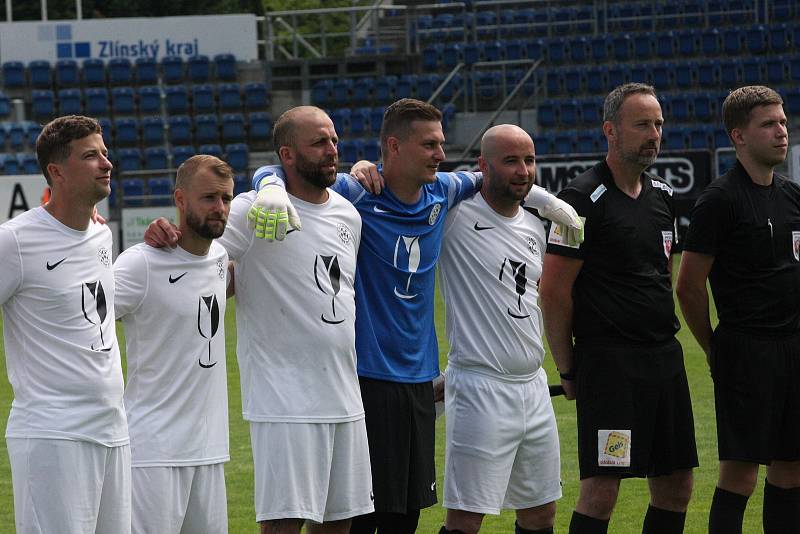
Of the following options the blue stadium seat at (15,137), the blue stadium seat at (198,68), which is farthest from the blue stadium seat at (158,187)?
the blue stadium seat at (198,68)

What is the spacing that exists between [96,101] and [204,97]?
85.9 inches

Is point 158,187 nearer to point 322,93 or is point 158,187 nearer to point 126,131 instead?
point 126,131

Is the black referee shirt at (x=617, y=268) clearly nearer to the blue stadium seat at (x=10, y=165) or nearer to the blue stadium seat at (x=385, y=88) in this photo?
the blue stadium seat at (x=10, y=165)

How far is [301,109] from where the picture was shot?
4.83 meters

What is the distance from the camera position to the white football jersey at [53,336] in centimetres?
405

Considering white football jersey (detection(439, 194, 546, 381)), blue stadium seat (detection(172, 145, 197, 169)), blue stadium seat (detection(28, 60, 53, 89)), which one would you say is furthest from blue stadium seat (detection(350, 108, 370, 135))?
white football jersey (detection(439, 194, 546, 381))

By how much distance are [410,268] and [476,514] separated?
42.5 inches

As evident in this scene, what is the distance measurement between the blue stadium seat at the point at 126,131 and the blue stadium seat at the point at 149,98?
76cm

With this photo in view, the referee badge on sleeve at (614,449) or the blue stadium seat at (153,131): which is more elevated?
the blue stadium seat at (153,131)

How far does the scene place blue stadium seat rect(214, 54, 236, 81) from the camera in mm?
26141

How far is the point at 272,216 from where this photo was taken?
4.34 meters

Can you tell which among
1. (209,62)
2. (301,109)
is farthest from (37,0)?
(301,109)

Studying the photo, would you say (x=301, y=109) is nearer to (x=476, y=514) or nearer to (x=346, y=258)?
(x=346, y=258)

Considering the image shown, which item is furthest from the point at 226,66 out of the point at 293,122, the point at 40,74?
the point at 293,122
